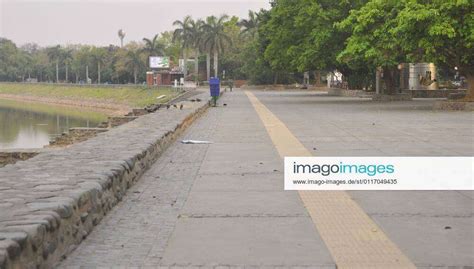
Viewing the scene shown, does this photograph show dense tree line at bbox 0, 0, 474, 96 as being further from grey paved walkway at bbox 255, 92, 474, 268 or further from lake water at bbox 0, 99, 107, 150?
lake water at bbox 0, 99, 107, 150

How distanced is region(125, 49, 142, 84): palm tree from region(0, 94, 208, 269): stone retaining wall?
99192mm

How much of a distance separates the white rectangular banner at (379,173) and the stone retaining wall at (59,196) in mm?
2318

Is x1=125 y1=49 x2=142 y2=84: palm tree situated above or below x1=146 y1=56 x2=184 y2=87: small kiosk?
above

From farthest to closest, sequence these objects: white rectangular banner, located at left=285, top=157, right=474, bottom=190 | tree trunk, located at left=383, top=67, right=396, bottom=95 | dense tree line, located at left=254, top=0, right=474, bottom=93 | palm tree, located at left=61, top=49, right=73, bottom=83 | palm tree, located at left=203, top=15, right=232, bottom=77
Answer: palm tree, located at left=61, top=49, right=73, bottom=83 → palm tree, located at left=203, top=15, right=232, bottom=77 → tree trunk, located at left=383, top=67, right=396, bottom=95 → dense tree line, located at left=254, top=0, right=474, bottom=93 → white rectangular banner, located at left=285, top=157, right=474, bottom=190

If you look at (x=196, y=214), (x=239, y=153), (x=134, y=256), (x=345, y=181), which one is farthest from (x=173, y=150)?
(x=134, y=256)

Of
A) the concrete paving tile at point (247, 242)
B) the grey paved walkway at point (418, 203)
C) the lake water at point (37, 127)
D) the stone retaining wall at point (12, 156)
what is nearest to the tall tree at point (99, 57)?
the lake water at point (37, 127)

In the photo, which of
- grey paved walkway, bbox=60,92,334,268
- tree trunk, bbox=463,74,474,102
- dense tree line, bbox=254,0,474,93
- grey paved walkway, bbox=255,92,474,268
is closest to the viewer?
grey paved walkway, bbox=60,92,334,268

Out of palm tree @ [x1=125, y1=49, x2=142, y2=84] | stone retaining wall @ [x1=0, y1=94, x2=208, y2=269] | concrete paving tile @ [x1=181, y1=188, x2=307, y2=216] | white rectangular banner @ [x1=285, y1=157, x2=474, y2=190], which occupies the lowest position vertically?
concrete paving tile @ [x1=181, y1=188, x2=307, y2=216]

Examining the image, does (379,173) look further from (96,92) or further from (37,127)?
(96,92)

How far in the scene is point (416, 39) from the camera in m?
23.9

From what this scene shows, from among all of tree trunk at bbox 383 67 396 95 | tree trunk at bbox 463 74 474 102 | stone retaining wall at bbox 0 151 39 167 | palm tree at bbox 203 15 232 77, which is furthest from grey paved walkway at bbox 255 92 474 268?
palm tree at bbox 203 15 232 77

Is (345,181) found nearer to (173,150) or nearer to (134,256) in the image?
(134,256)

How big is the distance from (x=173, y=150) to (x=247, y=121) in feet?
27.2

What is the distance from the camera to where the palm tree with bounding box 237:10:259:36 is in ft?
303
